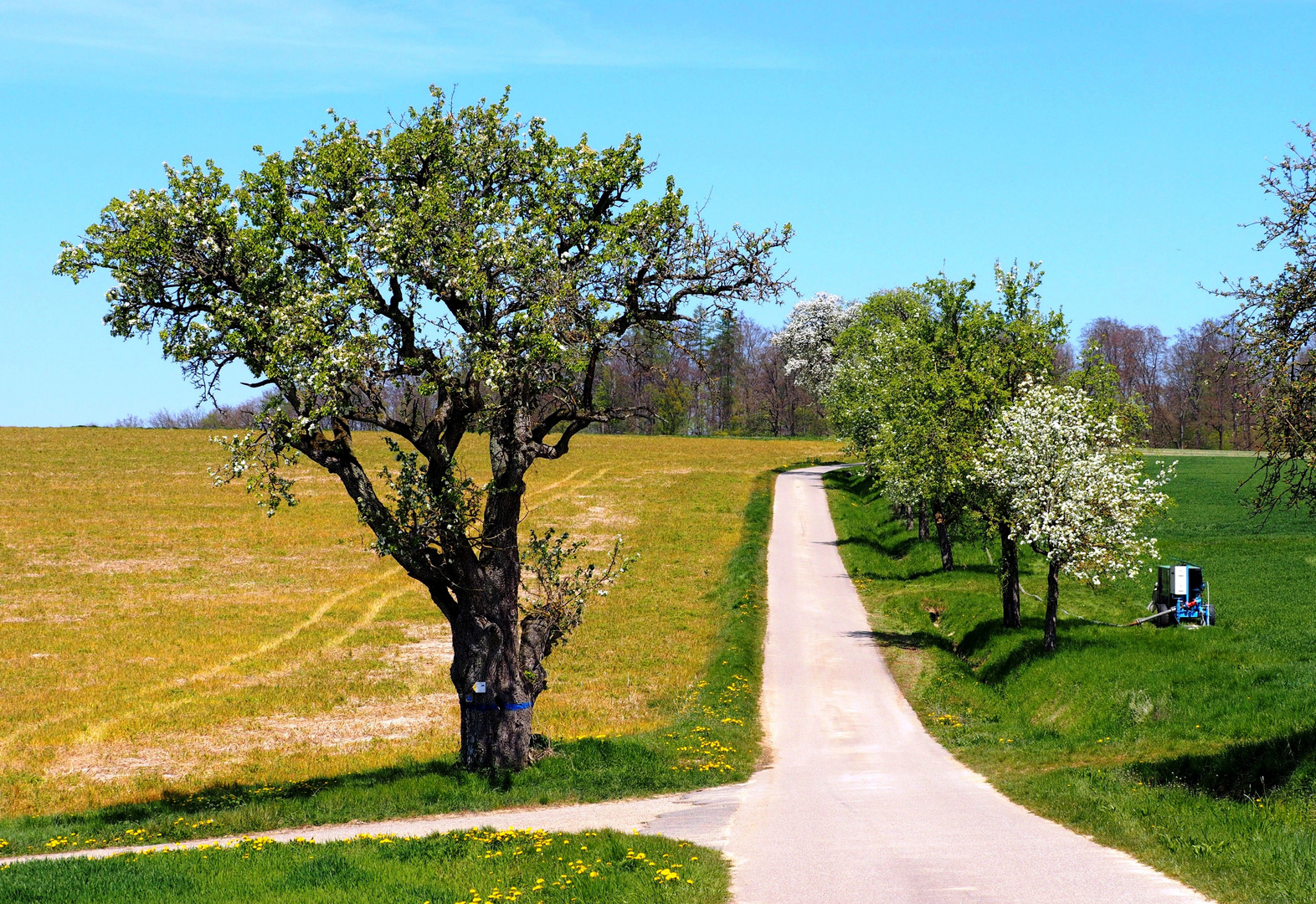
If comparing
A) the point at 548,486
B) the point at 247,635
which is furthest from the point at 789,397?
the point at 247,635

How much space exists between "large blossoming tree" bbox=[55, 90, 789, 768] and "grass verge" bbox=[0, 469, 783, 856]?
1.34 meters

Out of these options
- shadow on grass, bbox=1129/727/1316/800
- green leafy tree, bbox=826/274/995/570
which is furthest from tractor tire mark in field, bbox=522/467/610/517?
shadow on grass, bbox=1129/727/1316/800

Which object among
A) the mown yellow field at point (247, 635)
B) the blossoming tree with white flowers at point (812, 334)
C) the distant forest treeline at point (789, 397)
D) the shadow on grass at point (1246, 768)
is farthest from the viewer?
the distant forest treeline at point (789, 397)

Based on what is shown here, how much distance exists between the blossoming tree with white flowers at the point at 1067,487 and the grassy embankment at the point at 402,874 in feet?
60.3

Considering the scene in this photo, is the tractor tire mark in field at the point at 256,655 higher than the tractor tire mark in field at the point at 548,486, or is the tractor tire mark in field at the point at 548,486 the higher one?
the tractor tire mark in field at the point at 548,486

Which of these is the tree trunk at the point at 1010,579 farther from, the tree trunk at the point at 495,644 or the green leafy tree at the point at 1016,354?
the tree trunk at the point at 495,644

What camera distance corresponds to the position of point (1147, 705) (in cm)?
2506

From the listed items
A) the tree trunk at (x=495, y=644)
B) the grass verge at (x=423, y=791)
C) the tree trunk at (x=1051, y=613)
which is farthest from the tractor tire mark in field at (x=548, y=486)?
the tree trunk at (x=495, y=644)

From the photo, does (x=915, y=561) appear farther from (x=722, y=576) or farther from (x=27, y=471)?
(x=27, y=471)

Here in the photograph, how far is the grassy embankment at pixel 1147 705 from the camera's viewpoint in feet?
50.0

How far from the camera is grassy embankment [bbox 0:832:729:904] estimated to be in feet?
42.7

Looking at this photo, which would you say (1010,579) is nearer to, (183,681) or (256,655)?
(256,655)

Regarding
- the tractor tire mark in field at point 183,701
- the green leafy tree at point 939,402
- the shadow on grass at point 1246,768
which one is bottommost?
the tractor tire mark in field at point 183,701

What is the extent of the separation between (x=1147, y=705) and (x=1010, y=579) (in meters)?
9.60
